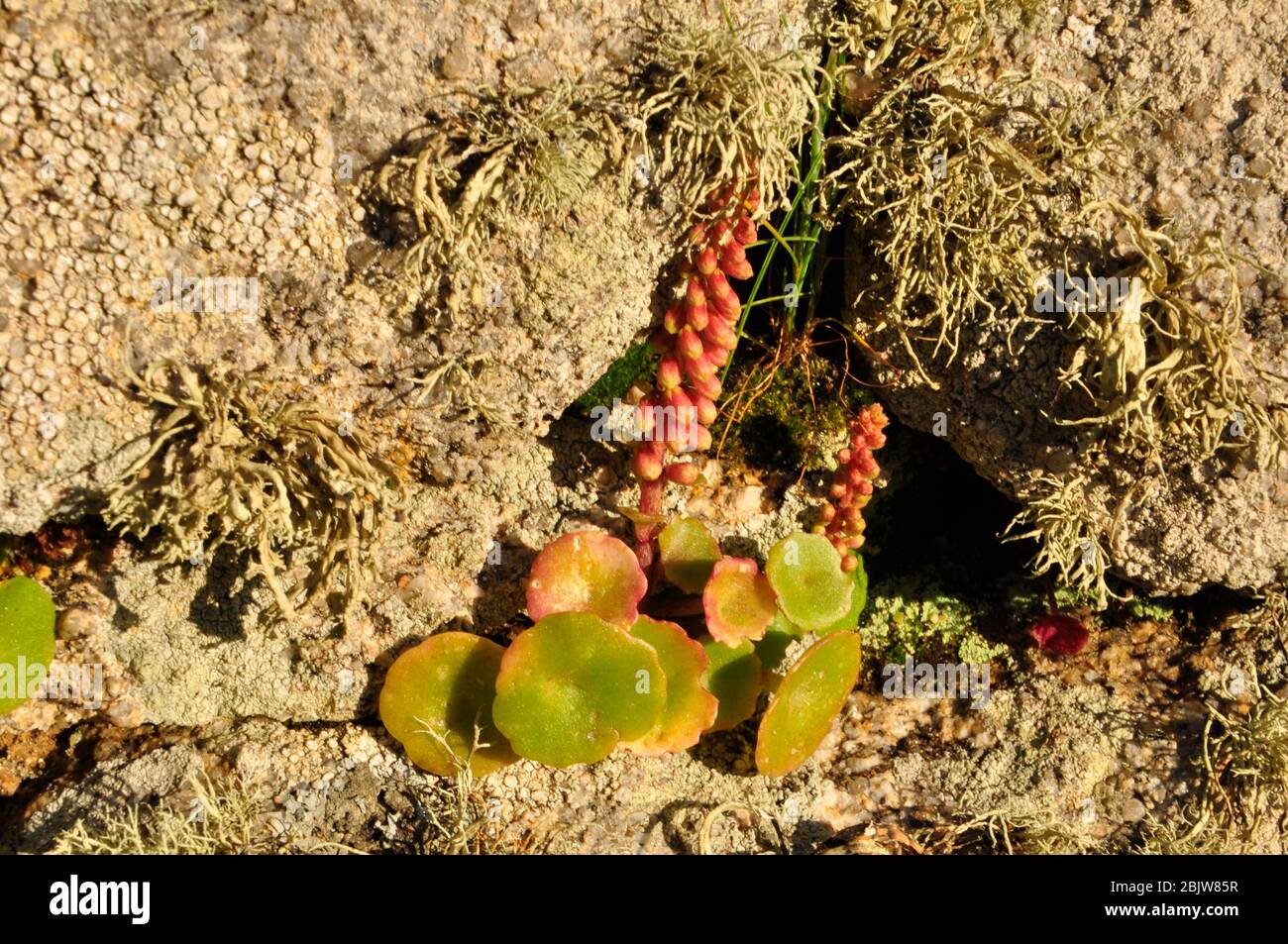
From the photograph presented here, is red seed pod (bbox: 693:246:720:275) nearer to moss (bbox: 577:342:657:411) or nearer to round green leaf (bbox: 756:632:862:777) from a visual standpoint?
A: moss (bbox: 577:342:657:411)

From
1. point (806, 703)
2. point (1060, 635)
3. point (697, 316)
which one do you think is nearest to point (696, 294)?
point (697, 316)

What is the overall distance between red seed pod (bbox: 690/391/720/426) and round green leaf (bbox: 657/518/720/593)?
9.6 inches

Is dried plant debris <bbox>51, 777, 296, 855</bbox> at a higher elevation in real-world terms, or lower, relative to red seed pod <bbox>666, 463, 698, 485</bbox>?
lower

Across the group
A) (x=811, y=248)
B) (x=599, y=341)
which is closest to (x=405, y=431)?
(x=599, y=341)

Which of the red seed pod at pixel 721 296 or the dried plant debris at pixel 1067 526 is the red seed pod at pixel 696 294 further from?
the dried plant debris at pixel 1067 526

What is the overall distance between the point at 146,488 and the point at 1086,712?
2088 millimetres

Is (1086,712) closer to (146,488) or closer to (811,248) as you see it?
(811,248)

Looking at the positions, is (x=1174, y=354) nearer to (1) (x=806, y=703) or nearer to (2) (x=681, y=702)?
(1) (x=806, y=703)

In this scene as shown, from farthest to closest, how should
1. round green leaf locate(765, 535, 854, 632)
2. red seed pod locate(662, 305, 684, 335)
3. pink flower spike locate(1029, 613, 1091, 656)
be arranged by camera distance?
pink flower spike locate(1029, 613, 1091, 656), round green leaf locate(765, 535, 854, 632), red seed pod locate(662, 305, 684, 335)

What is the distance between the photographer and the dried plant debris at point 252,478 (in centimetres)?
187

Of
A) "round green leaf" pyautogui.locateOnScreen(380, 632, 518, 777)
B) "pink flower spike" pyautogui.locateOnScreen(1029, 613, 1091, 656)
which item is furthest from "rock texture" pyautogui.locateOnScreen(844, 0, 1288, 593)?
"round green leaf" pyautogui.locateOnScreen(380, 632, 518, 777)

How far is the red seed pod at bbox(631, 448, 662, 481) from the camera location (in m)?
2.15

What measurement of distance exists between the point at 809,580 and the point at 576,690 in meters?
0.58

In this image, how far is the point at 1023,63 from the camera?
6.81 ft
